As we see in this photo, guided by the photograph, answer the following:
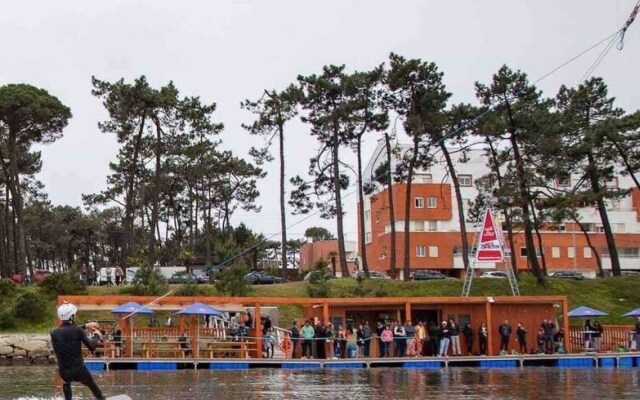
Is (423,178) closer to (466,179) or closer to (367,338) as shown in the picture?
(466,179)

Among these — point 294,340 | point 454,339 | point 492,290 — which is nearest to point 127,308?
point 294,340

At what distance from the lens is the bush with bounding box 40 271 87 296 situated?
4556 centimetres

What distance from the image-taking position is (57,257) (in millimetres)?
100188

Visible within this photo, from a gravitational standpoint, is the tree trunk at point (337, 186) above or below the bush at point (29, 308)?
above

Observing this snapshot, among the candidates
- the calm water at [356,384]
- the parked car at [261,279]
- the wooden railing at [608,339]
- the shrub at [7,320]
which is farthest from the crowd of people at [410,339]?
the parked car at [261,279]

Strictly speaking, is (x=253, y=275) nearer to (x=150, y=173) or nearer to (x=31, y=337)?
(x=150, y=173)

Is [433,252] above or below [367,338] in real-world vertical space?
above

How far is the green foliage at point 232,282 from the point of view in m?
45.3

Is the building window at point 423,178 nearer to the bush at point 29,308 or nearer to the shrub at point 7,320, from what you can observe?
the bush at point 29,308

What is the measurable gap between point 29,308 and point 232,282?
10092mm

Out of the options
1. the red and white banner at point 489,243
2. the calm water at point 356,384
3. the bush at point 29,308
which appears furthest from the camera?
the bush at point 29,308

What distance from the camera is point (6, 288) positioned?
148 feet

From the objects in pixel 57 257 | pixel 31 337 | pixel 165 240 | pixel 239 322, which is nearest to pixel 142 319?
pixel 31 337

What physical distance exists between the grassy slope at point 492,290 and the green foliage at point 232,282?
4.93 feet
